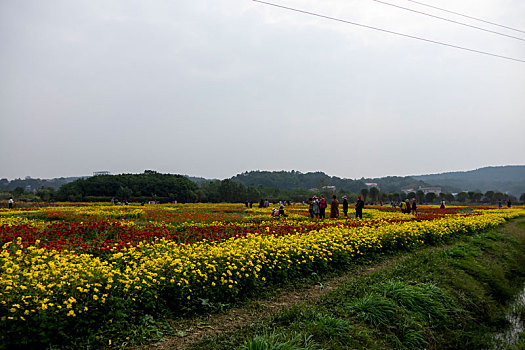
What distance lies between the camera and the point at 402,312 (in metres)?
5.69

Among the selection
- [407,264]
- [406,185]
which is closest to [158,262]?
[407,264]

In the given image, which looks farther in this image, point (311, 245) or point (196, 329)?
point (311, 245)

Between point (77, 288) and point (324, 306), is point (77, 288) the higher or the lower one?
the higher one

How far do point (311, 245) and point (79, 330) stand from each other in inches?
206

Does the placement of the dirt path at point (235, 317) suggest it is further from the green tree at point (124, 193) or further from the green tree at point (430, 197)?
the green tree at point (430, 197)

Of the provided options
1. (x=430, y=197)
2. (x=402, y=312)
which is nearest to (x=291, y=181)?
(x=430, y=197)

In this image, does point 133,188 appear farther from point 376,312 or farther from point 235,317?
point 376,312

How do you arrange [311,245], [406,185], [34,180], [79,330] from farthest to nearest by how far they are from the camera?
[34,180]
[406,185]
[311,245]
[79,330]

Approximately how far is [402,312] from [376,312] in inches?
22.4

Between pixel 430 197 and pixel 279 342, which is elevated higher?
pixel 279 342

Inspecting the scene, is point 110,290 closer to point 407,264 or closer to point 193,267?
point 193,267

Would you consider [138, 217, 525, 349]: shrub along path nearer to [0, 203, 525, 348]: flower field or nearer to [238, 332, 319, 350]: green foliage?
[238, 332, 319, 350]: green foliage

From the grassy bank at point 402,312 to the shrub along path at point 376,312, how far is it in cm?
1

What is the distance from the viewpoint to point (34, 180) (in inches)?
7549
